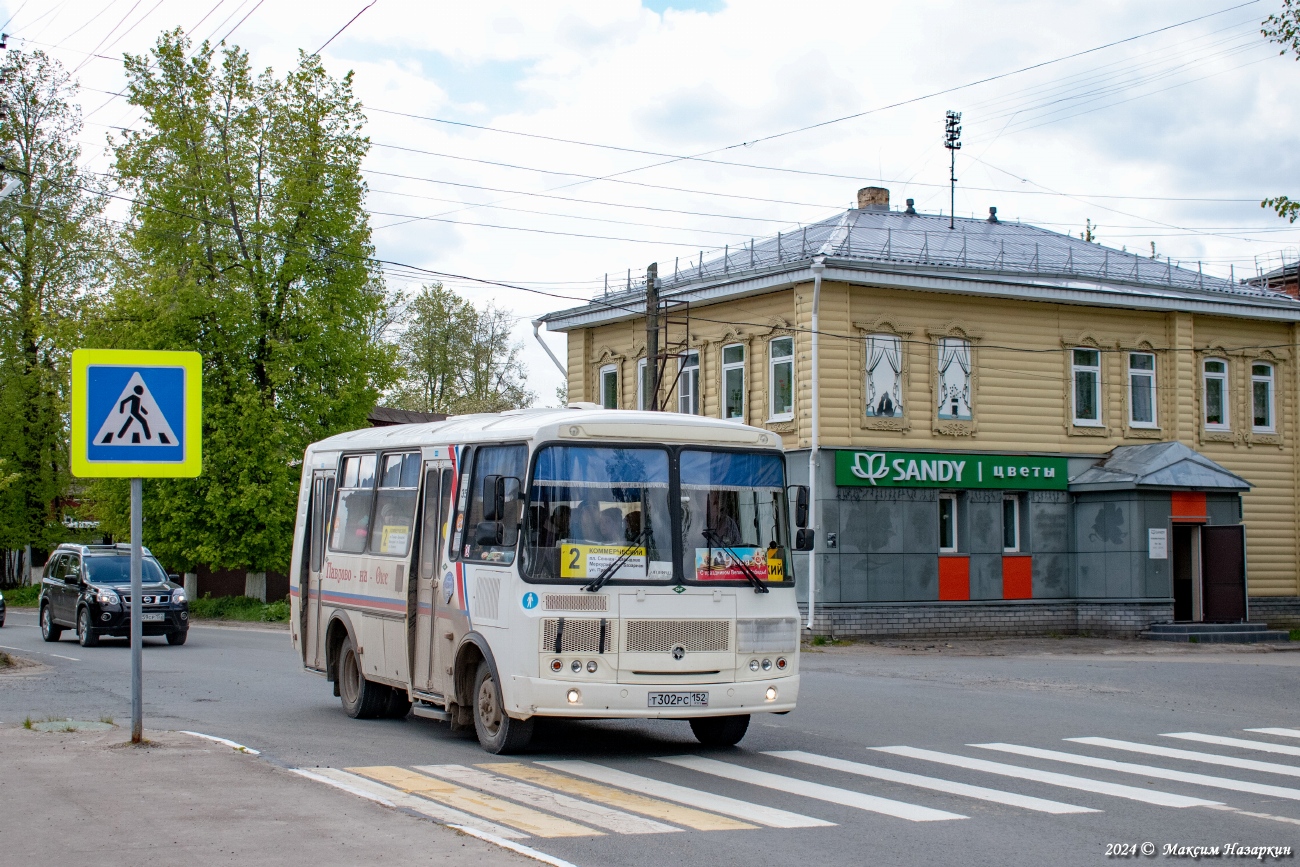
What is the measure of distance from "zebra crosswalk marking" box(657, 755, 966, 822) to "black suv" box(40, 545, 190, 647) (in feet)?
57.9

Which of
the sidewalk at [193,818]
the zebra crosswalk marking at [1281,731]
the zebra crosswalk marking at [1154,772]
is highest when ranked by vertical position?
the sidewalk at [193,818]

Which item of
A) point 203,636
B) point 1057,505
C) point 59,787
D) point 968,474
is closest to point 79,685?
point 59,787

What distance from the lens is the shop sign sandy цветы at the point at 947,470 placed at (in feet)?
95.5

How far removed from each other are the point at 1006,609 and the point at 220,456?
2063cm

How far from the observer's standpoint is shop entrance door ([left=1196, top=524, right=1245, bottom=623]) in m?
31.5

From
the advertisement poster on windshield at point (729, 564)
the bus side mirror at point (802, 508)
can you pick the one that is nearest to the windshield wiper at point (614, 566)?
the advertisement poster on windshield at point (729, 564)

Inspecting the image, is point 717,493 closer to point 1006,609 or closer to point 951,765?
point 951,765

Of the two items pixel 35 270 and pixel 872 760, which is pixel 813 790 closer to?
pixel 872 760

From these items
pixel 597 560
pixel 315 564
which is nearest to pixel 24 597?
pixel 315 564

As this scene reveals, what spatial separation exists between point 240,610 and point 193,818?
105 feet

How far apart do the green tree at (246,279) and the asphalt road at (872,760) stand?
658 inches

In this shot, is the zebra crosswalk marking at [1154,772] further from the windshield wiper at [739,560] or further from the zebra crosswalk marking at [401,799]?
the zebra crosswalk marking at [401,799]

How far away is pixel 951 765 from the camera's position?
11.4 m

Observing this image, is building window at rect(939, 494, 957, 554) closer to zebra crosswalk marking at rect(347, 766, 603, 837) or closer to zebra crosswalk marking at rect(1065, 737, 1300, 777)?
zebra crosswalk marking at rect(1065, 737, 1300, 777)
